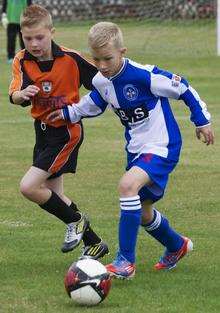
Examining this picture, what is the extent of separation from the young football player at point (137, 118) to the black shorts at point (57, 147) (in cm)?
47

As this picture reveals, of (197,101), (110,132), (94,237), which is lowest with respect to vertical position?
(110,132)

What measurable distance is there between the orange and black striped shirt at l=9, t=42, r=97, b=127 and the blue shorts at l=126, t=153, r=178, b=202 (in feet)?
2.72

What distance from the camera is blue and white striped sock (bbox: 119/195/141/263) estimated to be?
6898mm

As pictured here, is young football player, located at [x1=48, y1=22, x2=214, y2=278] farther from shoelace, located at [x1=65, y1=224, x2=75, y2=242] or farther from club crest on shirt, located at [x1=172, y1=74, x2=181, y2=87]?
shoelace, located at [x1=65, y1=224, x2=75, y2=242]

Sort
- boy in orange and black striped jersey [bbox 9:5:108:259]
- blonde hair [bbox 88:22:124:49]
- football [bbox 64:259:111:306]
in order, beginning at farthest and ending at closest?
boy in orange and black striped jersey [bbox 9:5:108:259] → blonde hair [bbox 88:22:124:49] → football [bbox 64:259:111:306]

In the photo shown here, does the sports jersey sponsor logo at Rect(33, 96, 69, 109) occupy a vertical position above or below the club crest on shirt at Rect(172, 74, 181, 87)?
below

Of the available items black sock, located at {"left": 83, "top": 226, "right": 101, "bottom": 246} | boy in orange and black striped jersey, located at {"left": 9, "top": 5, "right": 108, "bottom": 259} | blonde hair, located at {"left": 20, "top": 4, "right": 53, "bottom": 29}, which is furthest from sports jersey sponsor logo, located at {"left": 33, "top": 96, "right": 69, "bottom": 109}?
black sock, located at {"left": 83, "top": 226, "right": 101, "bottom": 246}

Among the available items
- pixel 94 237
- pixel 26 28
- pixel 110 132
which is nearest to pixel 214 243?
pixel 94 237

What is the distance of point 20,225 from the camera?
353 inches

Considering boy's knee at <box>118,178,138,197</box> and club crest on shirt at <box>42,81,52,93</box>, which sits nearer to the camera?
boy's knee at <box>118,178,138,197</box>

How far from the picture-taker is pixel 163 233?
7.47 meters

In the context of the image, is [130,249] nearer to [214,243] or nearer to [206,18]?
[214,243]

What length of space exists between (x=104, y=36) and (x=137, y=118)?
2.01 ft

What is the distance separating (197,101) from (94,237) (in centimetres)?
129
